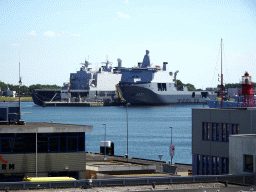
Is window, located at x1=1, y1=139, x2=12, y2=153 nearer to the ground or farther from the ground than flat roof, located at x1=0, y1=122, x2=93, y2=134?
nearer to the ground

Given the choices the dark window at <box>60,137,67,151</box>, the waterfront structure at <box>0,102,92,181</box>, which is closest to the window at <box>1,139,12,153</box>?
the waterfront structure at <box>0,102,92,181</box>

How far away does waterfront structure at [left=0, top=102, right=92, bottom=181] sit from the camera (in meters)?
21.1

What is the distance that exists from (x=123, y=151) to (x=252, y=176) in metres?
49.6

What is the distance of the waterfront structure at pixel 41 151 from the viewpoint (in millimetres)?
21109

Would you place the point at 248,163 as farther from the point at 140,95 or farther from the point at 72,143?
the point at 140,95

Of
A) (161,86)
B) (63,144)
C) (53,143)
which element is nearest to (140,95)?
(161,86)

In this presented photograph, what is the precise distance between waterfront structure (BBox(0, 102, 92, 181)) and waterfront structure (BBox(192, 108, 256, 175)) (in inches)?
408

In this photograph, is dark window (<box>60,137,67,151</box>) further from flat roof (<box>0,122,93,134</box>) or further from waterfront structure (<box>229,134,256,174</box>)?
waterfront structure (<box>229,134,256,174</box>)

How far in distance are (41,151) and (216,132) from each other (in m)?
12.9

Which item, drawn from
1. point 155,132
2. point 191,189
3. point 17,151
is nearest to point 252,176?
point 191,189

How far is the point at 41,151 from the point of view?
2153 cm

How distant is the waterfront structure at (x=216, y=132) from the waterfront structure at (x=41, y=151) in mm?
10366

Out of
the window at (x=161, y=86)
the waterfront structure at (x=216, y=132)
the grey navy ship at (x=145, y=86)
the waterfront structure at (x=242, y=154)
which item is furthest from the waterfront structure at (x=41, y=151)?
the window at (x=161, y=86)

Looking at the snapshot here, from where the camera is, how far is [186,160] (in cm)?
5812
